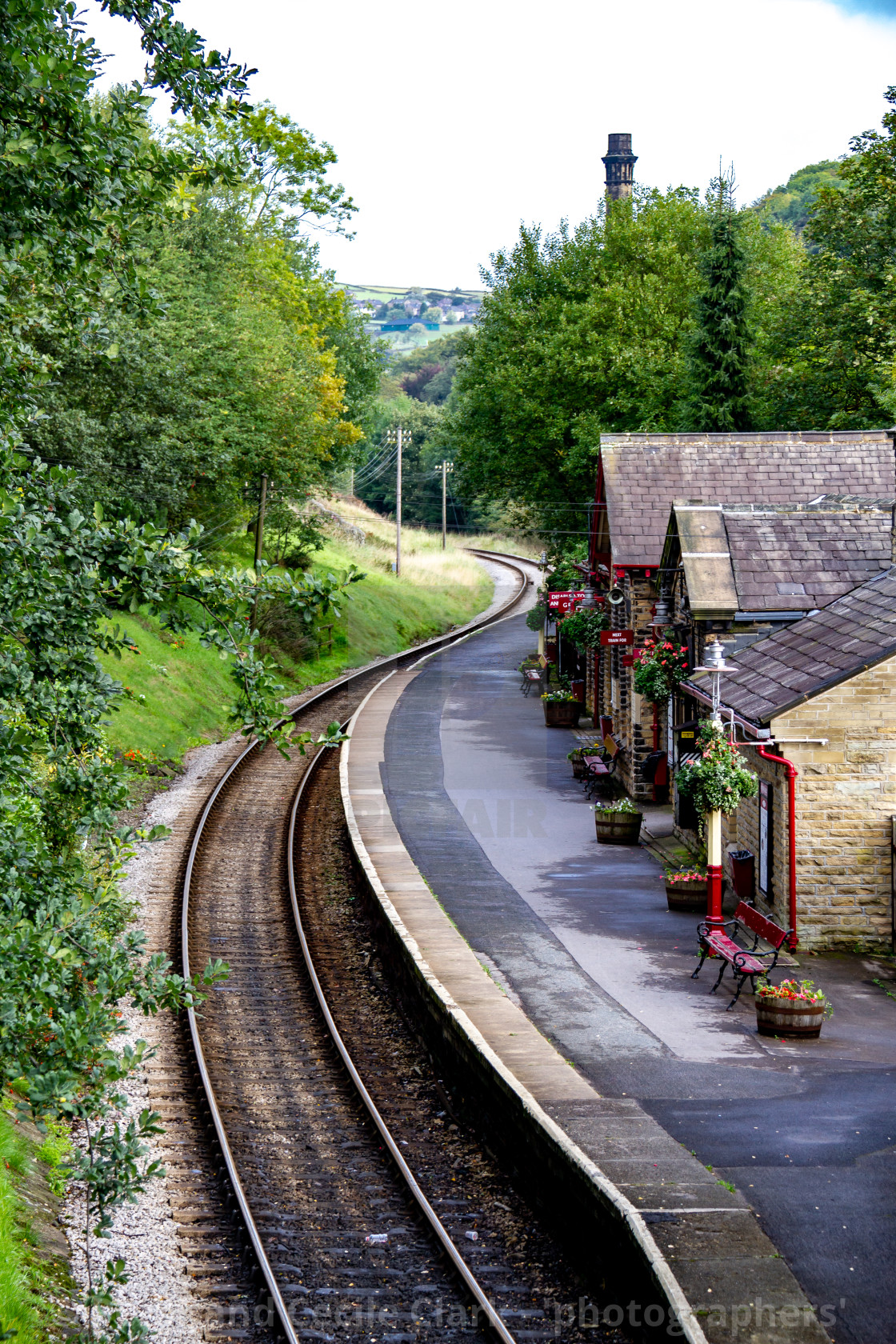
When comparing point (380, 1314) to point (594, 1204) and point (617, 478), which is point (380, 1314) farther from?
point (617, 478)

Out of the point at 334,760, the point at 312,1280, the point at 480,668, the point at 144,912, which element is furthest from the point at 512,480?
the point at 312,1280

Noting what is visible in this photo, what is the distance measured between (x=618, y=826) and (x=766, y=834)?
4.81 meters

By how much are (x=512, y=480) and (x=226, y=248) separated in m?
14.1

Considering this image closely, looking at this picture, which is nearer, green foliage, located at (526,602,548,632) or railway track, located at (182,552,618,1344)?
railway track, located at (182,552,618,1344)

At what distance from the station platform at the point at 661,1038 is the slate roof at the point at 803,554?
4.97 m

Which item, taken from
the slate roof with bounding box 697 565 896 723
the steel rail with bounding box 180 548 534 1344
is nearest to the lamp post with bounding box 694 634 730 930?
the slate roof with bounding box 697 565 896 723

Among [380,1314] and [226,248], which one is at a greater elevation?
[226,248]

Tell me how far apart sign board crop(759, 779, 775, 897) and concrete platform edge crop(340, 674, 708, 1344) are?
443 cm

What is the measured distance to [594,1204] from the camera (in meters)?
8.84

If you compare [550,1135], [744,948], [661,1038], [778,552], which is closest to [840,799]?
[744,948]

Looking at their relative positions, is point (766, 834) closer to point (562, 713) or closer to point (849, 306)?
point (562, 713)

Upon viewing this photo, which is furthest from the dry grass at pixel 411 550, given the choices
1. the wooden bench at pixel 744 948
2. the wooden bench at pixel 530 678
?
the wooden bench at pixel 744 948

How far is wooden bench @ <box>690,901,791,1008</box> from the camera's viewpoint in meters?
14.0

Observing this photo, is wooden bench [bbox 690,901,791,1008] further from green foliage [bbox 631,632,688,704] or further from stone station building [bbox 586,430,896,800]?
stone station building [bbox 586,430,896,800]
